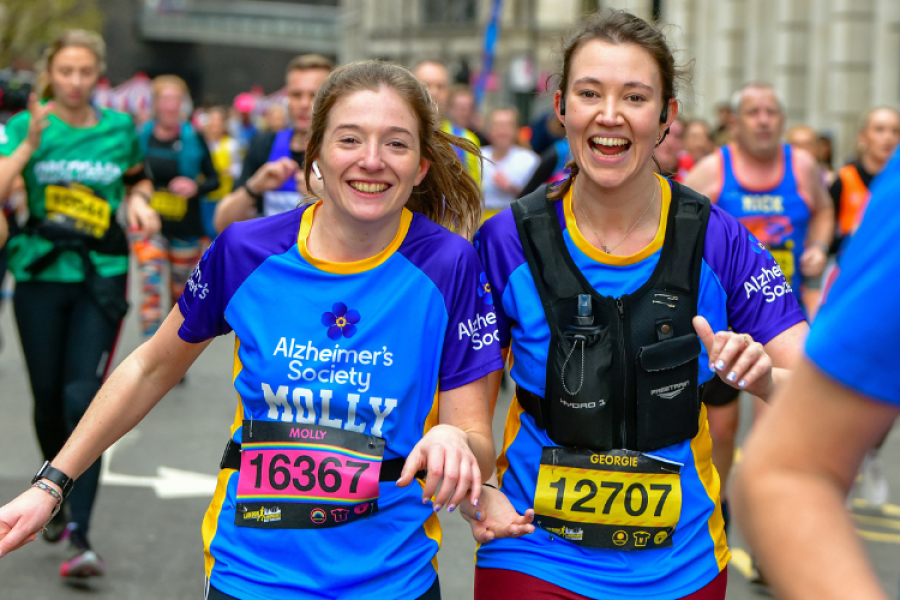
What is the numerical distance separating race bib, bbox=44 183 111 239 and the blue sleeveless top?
9.47 ft

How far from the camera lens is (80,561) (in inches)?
187

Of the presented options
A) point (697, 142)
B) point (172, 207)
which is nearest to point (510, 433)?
point (172, 207)

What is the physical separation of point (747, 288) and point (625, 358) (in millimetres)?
330

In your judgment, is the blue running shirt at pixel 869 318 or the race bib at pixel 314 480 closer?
the blue running shirt at pixel 869 318

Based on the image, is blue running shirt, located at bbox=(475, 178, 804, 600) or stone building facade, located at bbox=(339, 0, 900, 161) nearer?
blue running shirt, located at bbox=(475, 178, 804, 600)

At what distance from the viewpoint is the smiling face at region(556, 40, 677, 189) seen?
2680mm

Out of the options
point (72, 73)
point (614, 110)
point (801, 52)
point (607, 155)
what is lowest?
point (607, 155)

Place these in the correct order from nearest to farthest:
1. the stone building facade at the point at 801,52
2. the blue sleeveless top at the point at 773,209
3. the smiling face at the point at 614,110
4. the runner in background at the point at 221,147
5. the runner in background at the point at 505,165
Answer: the smiling face at the point at 614,110 < the blue sleeveless top at the point at 773,209 < the runner in background at the point at 505,165 < the runner in background at the point at 221,147 < the stone building facade at the point at 801,52

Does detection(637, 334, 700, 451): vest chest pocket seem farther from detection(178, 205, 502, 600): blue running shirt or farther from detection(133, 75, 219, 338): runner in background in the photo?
detection(133, 75, 219, 338): runner in background

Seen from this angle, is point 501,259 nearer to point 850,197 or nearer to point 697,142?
point 850,197

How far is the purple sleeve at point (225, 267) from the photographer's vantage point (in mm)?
2605

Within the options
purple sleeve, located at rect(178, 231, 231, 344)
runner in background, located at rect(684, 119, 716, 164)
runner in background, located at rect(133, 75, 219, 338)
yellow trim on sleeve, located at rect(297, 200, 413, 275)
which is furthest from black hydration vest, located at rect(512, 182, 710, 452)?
runner in background, located at rect(684, 119, 716, 164)

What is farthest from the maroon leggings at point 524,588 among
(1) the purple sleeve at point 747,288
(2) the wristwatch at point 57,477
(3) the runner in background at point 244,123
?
(3) the runner in background at point 244,123

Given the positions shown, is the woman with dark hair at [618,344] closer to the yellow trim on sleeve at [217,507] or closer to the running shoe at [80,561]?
the yellow trim on sleeve at [217,507]
